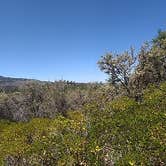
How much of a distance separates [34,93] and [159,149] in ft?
340

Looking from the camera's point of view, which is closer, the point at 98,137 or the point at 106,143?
the point at 106,143

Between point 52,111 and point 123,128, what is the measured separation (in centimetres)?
8561

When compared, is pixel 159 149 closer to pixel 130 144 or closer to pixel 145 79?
pixel 130 144

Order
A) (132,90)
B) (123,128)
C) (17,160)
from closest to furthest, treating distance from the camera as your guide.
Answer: (123,128) < (17,160) < (132,90)

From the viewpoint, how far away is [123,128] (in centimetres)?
2186

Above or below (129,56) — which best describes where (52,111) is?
below

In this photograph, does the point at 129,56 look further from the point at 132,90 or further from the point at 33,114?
the point at 33,114

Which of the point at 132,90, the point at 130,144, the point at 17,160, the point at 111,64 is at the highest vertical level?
the point at 111,64

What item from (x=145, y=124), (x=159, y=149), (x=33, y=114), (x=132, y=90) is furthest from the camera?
(x=33, y=114)

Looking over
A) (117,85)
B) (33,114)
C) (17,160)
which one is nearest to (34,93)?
(33,114)

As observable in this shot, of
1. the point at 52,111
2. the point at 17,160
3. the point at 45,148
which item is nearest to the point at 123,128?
the point at 45,148

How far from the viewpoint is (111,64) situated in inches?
2579

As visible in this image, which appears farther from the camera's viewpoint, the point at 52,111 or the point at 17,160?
the point at 52,111

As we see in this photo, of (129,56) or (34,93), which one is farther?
(34,93)
